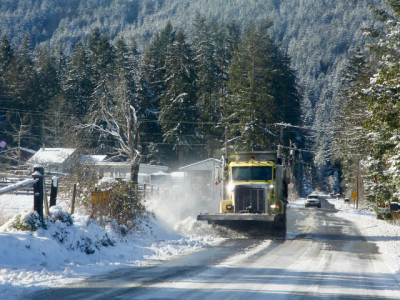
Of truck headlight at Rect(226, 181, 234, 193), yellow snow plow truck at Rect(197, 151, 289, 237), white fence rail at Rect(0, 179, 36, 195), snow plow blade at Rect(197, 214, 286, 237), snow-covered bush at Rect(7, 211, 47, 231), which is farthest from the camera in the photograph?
truck headlight at Rect(226, 181, 234, 193)

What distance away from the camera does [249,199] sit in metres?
15.3

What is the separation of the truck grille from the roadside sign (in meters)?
5.41

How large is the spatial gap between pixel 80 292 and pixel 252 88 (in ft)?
138

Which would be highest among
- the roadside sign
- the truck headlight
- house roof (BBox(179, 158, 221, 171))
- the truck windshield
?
house roof (BBox(179, 158, 221, 171))

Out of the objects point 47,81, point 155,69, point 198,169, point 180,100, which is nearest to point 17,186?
point 198,169

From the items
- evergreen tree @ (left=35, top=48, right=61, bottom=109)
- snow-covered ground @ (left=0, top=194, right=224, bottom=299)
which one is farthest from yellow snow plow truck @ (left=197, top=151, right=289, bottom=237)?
evergreen tree @ (left=35, top=48, right=61, bottom=109)

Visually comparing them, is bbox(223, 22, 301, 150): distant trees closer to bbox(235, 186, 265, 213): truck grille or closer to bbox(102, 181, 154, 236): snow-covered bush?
bbox(235, 186, 265, 213): truck grille

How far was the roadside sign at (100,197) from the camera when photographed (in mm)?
11477

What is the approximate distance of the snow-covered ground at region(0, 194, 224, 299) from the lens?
269 inches

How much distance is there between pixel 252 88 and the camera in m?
46.4

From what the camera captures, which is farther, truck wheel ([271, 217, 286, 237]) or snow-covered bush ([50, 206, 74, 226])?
truck wheel ([271, 217, 286, 237])

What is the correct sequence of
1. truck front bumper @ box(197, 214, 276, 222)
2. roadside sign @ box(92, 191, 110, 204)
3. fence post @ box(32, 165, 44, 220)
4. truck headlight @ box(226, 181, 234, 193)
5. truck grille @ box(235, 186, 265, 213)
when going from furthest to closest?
truck headlight @ box(226, 181, 234, 193) < truck grille @ box(235, 186, 265, 213) < truck front bumper @ box(197, 214, 276, 222) < roadside sign @ box(92, 191, 110, 204) < fence post @ box(32, 165, 44, 220)

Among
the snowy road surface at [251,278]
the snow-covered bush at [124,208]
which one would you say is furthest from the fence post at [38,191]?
the snow-covered bush at [124,208]

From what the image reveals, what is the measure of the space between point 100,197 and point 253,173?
6.73 m
